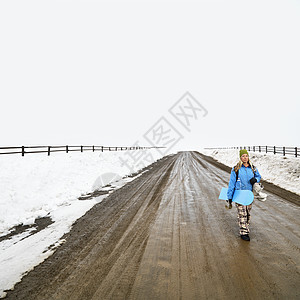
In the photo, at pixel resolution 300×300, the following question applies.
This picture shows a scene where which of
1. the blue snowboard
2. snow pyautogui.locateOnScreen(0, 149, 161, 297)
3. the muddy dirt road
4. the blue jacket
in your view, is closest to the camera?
the muddy dirt road

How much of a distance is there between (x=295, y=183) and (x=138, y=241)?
28.0 ft

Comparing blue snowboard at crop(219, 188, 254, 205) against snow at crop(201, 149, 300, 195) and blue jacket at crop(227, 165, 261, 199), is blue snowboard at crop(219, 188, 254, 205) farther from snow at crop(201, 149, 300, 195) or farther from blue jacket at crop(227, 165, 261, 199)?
snow at crop(201, 149, 300, 195)

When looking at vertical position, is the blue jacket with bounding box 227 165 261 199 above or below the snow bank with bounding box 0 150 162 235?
above

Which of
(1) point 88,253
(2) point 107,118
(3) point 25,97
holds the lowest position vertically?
(1) point 88,253

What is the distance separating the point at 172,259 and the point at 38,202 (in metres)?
5.76

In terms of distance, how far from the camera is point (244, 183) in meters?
4.05

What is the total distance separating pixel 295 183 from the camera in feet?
28.8

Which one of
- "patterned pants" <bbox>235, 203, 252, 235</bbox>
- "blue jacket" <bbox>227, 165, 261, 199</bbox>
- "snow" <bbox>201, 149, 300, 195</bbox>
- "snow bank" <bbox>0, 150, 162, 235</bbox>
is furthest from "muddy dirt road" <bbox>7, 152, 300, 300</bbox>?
"snow" <bbox>201, 149, 300, 195</bbox>

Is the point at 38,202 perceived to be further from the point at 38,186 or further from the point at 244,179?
the point at 244,179

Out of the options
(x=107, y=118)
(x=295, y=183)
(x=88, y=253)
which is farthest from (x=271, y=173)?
(x=107, y=118)

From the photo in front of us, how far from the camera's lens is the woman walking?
155 inches

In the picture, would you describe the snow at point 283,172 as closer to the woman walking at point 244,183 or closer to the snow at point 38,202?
the woman walking at point 244,183

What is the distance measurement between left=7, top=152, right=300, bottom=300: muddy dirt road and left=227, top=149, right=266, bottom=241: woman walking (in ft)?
1.14

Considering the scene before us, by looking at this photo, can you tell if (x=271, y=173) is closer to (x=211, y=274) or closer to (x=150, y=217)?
(x=150, y=217)
